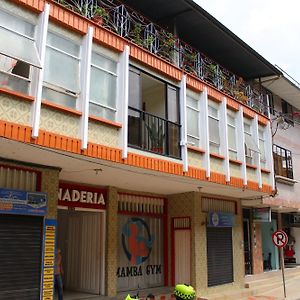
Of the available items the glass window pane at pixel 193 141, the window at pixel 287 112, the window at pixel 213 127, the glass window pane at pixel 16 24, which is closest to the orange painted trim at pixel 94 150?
the glass window pane at pixel 193 141

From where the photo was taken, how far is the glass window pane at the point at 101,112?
1012cm

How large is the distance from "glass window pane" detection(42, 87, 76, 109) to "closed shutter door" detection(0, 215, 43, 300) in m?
2.82

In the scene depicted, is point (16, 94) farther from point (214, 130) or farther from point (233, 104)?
point (233, 104)

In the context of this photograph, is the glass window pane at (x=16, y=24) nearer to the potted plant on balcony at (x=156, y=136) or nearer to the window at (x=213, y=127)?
the potted plant on balcony at (x=156, y=136)

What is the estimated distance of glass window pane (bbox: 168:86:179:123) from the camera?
1295 cm

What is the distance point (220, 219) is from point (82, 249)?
224 inches

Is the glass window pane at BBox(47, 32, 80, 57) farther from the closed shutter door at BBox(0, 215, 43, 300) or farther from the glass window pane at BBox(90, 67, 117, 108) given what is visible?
the closed shutter door at BBox(0, 215, 43, 300)

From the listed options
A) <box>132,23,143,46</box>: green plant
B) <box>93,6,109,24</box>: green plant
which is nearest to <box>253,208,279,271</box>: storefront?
<box>132,23,143,46</box>: green plant

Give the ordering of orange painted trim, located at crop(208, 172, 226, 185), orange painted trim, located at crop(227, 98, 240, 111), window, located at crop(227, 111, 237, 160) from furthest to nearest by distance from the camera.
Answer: orange painted trim, located at crop(227, 98, 240, 111) < window, located at crop(227, 111, 237, 160) < orange painted trim, located at crop(208, 172, 226, 185)

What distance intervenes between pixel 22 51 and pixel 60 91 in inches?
48.1

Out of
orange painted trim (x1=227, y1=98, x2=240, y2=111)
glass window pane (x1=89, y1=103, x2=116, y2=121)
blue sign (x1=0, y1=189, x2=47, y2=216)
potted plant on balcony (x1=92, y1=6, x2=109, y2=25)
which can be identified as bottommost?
blue sign (x1=0, y1=189, x2=47, y2=216)

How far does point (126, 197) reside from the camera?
14.7 metres

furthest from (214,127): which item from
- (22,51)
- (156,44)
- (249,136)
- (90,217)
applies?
(22,51)

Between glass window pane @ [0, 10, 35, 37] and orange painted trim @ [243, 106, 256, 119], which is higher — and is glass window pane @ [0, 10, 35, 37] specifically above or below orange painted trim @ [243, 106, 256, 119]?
below
